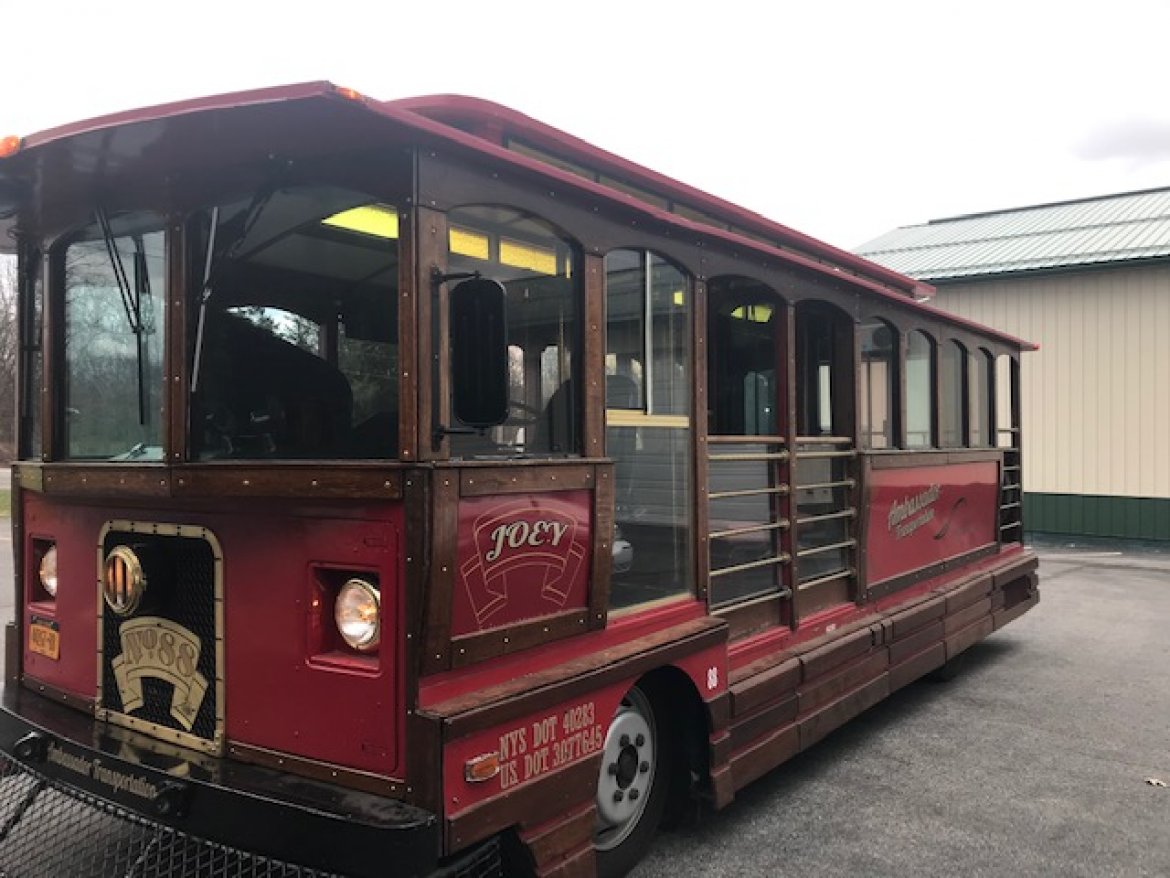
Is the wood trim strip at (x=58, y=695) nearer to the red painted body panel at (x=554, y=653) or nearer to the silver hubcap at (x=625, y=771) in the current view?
the red painted body panel at (x=554, y=653)

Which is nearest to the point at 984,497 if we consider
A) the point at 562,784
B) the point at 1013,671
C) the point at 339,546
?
the point at 1013,671

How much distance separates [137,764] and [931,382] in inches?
206

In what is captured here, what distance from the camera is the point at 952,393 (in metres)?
6.59

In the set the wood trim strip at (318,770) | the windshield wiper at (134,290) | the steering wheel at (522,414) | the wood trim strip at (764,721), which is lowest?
the wood trim strip at (764,721)

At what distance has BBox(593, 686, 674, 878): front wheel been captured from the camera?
3271mm

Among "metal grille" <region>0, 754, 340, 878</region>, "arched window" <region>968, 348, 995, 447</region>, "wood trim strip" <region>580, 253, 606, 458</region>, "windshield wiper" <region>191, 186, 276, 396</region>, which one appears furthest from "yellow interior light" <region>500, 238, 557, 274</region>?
"arched window" <region>968, 348, 995, 447</region>

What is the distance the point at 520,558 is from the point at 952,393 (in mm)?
4779

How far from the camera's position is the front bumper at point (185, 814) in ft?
7.54

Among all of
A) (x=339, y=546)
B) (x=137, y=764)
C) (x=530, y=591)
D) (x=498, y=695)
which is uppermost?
(x=339, y=546)

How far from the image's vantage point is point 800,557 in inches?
182

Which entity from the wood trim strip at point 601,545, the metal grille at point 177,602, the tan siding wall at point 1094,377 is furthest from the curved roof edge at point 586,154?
the tan siding wall at point 1094,377

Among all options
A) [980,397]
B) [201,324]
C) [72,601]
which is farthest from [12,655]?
[980,397]

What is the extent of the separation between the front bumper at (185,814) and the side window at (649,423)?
3.99 feet

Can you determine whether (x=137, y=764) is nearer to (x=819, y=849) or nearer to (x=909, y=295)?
(x=819, y=849)
